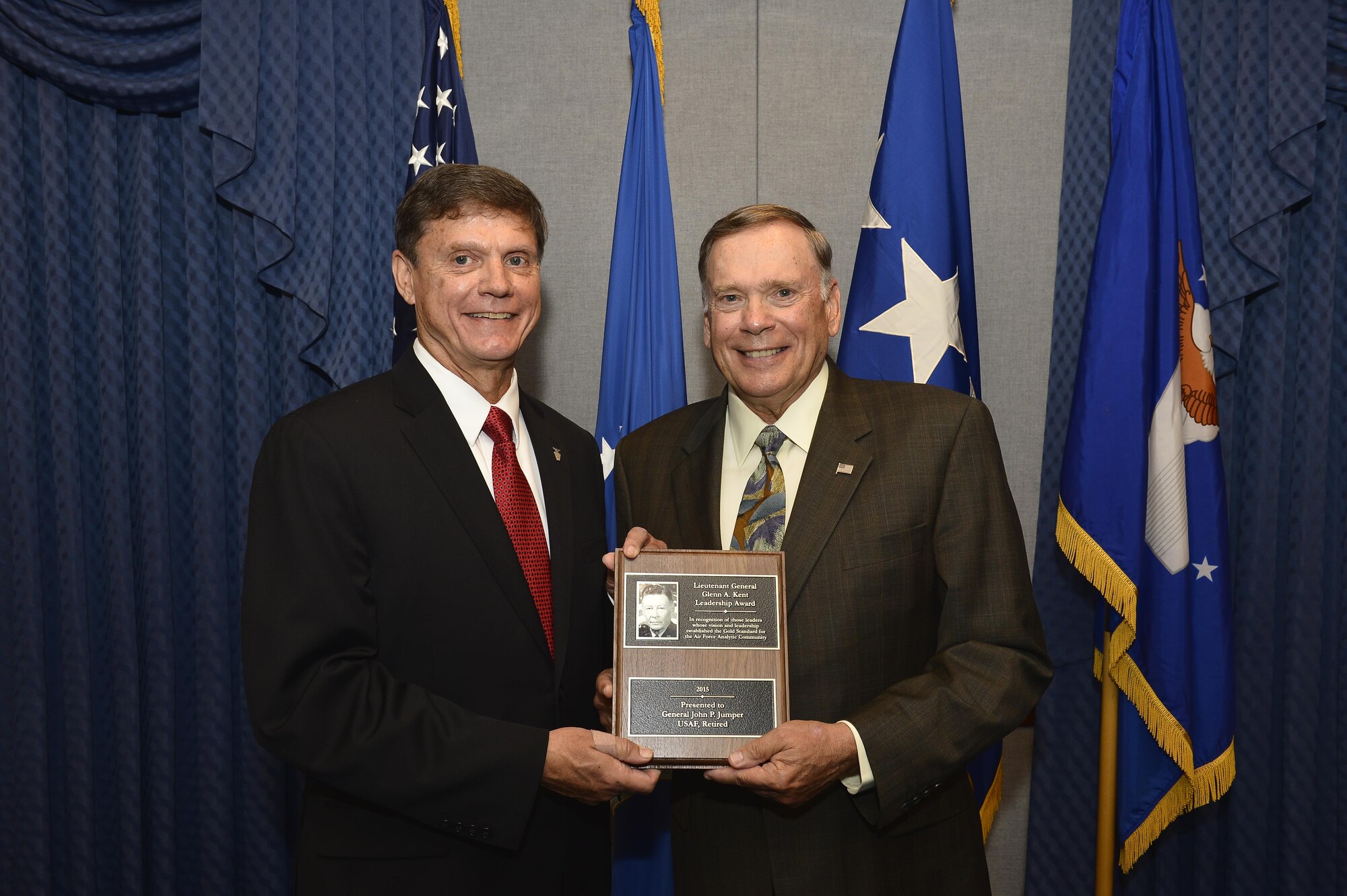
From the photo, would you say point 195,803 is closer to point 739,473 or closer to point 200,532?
point 200,532

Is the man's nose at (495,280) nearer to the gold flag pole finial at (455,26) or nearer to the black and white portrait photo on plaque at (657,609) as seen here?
the black and white portrait photo on plaque at (657,609)

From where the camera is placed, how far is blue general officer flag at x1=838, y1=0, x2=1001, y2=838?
321 centimetres

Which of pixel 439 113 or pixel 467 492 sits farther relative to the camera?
pixel 439 113

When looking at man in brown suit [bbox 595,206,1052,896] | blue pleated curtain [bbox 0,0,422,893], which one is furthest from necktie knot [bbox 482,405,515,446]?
blue pleated curtain [bbox 0,0,422,893]

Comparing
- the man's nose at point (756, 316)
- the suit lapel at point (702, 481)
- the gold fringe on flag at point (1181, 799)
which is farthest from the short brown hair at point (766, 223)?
the gold fringe on flag at point (1181, 799)

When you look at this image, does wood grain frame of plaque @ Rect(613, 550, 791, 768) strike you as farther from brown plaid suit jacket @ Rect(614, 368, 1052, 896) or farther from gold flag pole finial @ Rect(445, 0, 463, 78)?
gold flag pole finial @ Rect(445, 0, 463, 78)

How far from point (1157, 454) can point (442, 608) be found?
2262 mm

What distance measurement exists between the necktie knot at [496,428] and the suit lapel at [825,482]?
72 centimetres

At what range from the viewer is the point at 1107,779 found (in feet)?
10.8

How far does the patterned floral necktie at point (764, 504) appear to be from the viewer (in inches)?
91.8

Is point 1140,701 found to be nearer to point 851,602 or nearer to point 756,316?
point 851,602

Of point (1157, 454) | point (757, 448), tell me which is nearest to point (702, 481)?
point (757, 448)

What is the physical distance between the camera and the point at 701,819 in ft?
7.62

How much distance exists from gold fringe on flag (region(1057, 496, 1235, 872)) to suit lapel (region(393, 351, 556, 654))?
179cm
